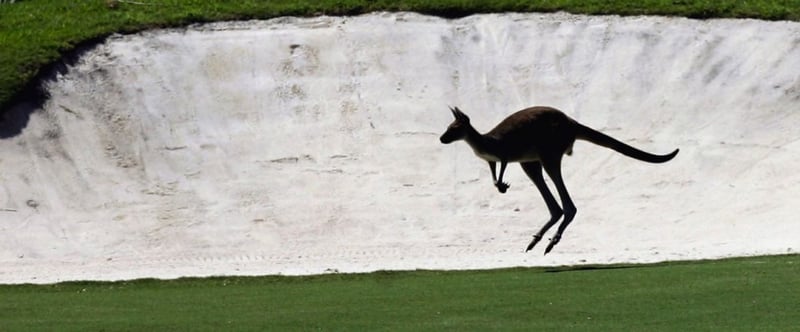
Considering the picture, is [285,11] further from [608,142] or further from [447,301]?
[447,301]

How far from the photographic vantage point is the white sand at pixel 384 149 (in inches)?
920

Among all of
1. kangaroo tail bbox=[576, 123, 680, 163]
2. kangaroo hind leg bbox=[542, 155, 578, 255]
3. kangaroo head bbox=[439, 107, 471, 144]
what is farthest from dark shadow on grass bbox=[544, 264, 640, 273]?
kangaroo head bbox=[439, 107, 471, 144]

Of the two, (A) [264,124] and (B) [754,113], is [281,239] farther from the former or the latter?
(B) [754,113]

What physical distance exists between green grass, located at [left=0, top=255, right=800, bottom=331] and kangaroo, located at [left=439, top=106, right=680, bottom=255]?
1.15m

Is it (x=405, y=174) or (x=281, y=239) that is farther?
(x=405, y=174)

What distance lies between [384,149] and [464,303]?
10.7 m

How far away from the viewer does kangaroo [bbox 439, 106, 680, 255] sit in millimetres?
18750

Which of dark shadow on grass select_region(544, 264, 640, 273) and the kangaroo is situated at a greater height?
the kangaroo

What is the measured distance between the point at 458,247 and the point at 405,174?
9.15 ft

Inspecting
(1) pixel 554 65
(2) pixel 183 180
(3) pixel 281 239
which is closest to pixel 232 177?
(2) pixel 183 180

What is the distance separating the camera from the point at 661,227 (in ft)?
78.6

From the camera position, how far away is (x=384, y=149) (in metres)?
26.5

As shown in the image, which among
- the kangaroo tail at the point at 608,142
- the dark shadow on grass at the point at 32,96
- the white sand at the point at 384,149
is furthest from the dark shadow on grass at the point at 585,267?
the dark shadow on grass at the point at 32,96

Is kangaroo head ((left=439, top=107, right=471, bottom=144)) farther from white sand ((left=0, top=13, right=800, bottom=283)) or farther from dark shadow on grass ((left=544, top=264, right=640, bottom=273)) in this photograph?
white sand ((left=0, top=13, right=800, bottom=283))
